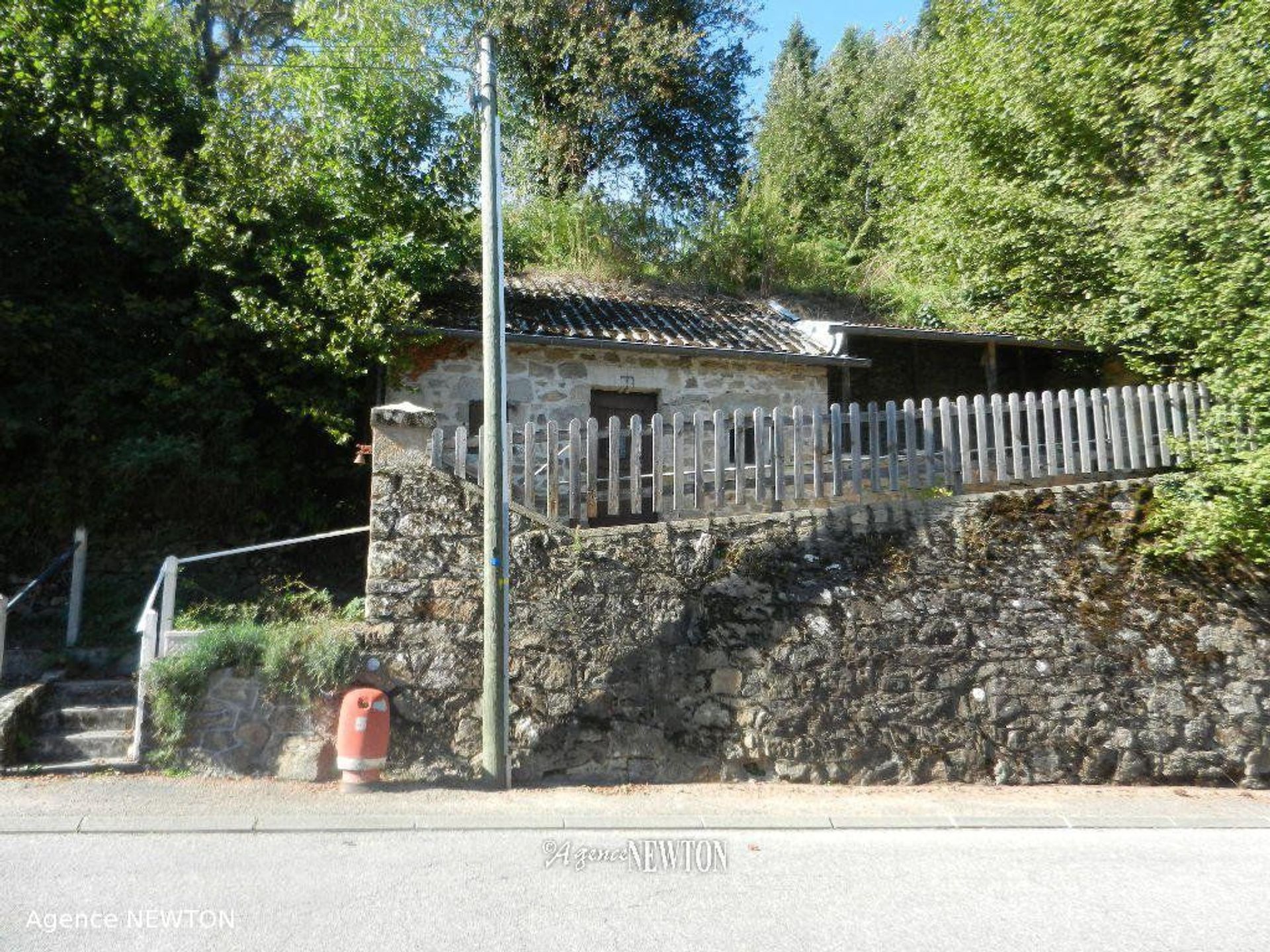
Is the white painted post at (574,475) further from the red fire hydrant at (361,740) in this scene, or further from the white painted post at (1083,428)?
the white painted post at (1083,428)

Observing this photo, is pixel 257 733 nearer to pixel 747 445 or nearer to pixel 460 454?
pixel 460 454

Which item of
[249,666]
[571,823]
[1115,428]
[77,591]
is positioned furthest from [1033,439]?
[77,591]

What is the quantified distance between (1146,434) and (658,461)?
4897 millimetres

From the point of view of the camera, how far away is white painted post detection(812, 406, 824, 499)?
24.6 ft

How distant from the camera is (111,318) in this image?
939cm

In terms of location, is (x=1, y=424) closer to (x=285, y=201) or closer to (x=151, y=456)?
(x=151, y=456)

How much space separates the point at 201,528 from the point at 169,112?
5232 mm

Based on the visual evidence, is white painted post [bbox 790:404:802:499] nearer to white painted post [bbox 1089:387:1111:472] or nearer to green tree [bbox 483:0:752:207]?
white painted post [bbox 1089:387:1111:472]

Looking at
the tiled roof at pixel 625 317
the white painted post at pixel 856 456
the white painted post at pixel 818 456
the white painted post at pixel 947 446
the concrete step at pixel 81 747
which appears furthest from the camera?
the tiled roof at pixel 625 317

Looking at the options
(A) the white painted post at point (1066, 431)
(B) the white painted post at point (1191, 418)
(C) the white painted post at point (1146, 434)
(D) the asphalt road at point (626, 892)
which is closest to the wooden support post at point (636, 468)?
(D) the asphalt road at point (626, 892)

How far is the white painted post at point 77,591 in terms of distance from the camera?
852cm

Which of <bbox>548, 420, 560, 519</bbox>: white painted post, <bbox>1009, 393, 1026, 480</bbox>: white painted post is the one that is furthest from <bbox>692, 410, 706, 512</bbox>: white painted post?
<bbox>1009, 393, 1026, 480</bbox>: white painted post

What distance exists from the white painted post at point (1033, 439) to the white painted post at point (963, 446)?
Result: 0.59 m

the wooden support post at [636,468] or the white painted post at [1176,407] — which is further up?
the white painted post at [1176,407]
